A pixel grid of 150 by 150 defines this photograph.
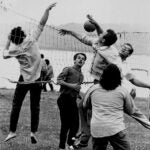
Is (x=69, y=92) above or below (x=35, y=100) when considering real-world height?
above

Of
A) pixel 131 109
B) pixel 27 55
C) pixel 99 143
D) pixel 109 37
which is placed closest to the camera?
pixel 99 143

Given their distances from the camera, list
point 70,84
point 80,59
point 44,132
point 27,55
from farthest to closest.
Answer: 1. point 44,132
2. point 27,55
3. point 80,59
4. point 70,84

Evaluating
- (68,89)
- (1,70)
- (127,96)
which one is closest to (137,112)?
(127,96)

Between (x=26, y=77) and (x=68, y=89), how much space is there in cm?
87

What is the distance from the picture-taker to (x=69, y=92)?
31.3ft

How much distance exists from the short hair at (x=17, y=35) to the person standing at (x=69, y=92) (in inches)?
40.2

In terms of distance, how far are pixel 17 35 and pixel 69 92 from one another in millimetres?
1460

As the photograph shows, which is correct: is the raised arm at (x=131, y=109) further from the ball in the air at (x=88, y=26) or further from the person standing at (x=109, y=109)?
the ball in the air at (x=88, y=26)

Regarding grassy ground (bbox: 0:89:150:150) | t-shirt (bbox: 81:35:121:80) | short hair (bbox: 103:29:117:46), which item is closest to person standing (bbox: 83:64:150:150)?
t-shirt (bbox: 81:35:121:80)

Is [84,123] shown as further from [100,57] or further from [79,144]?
[100,57]

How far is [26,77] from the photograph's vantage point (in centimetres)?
980

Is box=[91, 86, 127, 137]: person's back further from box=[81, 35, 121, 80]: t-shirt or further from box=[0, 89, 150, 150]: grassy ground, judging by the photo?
box=[0, 89, 150, 150]: grassy ground

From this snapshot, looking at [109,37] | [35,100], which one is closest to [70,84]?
[35,100]

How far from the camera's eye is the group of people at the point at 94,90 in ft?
23.6
